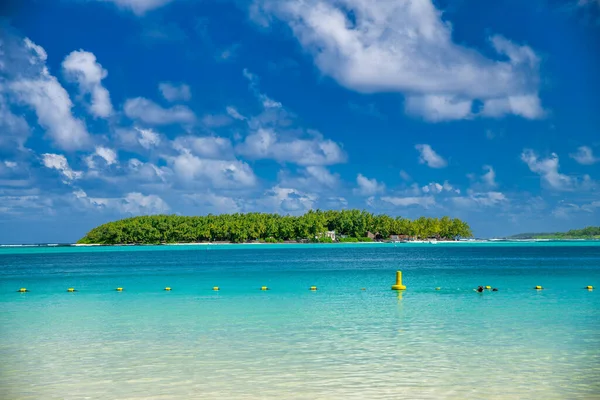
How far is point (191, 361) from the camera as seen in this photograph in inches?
806

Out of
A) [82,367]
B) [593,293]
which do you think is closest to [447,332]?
[82,367]

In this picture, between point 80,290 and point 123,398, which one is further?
point 80,290

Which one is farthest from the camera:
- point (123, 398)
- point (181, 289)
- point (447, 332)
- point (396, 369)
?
point (181, 289)

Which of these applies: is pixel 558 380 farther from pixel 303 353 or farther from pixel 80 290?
pixel 80 290

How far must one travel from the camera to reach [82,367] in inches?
784

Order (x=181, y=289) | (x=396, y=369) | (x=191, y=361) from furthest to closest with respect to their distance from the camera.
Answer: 1. (x=181, y=289)
2. (x=191, y=361)
3. (x=396, y=369)

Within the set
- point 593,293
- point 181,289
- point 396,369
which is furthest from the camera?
point 181,289

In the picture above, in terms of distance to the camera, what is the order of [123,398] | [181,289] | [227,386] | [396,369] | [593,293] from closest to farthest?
[123,398] → [227,386] → [396,369] → [593,293] → [181,289]

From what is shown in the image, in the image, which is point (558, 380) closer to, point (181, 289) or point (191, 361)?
point (191, 361)

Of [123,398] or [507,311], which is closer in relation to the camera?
[123,398]

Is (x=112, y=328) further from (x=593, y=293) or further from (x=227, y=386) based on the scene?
(x=593, y=293)

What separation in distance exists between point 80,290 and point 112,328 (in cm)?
2656

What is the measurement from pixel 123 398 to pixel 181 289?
122 feet

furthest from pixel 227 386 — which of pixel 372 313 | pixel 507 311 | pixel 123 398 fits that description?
pixel 507 311
